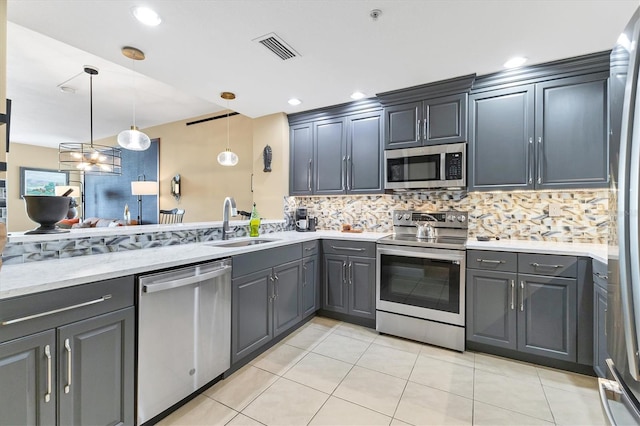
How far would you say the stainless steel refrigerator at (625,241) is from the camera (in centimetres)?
60

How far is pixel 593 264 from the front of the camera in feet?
6.55

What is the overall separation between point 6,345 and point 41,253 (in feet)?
2.54

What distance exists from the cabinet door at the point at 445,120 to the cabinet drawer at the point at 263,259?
1749mm

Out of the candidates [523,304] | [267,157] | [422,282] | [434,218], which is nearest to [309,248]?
[422,282]

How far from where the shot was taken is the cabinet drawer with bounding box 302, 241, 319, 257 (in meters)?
2.89

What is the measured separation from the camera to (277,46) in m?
2.20

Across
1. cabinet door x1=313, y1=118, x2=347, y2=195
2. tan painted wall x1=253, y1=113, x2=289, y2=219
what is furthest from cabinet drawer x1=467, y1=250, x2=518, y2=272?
tan painted wall x1=253, y1=113, x2=289, y2=219

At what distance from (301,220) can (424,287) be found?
5.64 feet

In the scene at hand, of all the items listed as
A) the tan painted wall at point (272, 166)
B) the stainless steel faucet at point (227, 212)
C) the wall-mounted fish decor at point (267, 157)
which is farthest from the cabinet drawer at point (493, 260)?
the wall-mounted fish decor at point (267, 157)

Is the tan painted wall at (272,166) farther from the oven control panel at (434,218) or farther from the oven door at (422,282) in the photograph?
the oven door at (422,282)

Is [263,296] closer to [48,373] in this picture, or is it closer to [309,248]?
[309,248]

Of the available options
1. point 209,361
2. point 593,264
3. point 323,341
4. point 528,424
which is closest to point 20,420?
point 209,361

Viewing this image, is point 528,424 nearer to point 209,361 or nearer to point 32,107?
point 209,361

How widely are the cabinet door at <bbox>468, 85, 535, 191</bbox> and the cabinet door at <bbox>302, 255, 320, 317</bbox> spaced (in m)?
1.76
